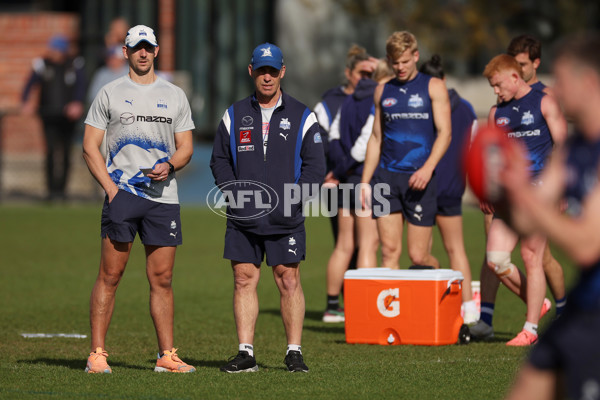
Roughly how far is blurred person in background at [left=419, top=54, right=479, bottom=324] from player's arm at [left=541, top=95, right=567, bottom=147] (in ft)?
4.27

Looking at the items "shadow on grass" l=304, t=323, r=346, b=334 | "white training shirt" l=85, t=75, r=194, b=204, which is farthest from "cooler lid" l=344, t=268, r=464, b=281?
"white training shirt" l=85, t=75, r=194, b=204

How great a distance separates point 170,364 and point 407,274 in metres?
2.18

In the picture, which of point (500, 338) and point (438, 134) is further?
point (500, 338)

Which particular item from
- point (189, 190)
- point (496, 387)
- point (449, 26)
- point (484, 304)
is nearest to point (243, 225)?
point (496, 387)

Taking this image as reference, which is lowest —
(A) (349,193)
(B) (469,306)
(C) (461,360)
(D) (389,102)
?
(C) (461,360)

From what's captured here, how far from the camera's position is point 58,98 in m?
20.2

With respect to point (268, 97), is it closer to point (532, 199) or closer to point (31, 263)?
point (532, 199)

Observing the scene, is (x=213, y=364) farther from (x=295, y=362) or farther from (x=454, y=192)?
(x=454, y=192)

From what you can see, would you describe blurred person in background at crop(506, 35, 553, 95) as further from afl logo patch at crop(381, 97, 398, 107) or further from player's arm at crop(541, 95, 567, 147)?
afl logo patch at crop(381, 97, 398, 107)

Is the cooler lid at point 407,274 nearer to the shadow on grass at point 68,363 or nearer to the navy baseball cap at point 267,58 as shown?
the shadow on grass at point 68,363

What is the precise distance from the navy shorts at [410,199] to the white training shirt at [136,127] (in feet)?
7.28

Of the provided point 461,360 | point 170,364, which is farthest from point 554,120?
point 170,364

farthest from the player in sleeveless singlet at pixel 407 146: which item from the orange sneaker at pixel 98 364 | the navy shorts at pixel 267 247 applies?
the orange sneaker at pixel 98 364

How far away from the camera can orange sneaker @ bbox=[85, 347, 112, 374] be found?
274 inches
